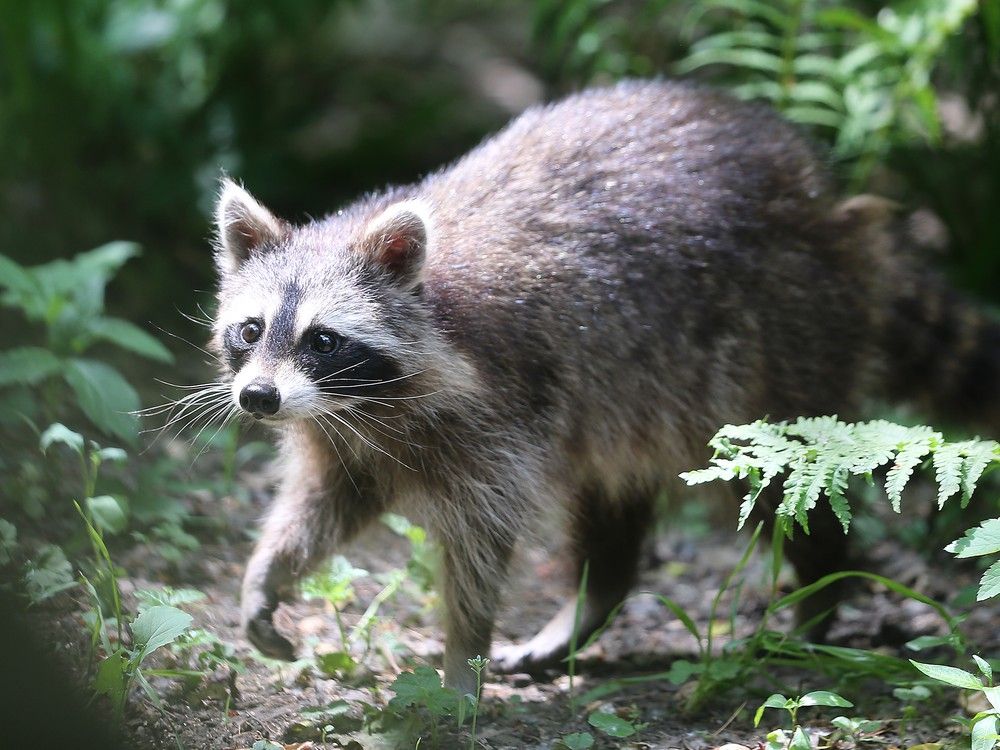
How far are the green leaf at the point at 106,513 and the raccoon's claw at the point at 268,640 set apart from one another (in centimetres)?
62

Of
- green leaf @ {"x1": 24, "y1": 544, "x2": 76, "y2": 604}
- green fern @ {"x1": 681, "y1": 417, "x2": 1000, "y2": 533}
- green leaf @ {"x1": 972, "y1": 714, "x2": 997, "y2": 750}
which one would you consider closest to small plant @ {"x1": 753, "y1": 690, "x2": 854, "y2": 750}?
green leaf @ {"x1": 972, "y1": 714, "x2": 997, "y2": 750}

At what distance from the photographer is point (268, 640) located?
4.34 m

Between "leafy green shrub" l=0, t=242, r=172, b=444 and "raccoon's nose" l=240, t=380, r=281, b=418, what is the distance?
1.04 m

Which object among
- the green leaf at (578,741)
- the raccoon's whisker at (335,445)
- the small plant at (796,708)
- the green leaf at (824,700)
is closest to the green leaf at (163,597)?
the raccoon's whisker at (335,445)

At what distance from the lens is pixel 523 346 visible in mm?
4477

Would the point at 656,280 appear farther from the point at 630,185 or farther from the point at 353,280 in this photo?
the point at 353,280

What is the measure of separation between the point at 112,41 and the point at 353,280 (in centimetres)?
403

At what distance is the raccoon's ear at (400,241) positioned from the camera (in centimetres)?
418

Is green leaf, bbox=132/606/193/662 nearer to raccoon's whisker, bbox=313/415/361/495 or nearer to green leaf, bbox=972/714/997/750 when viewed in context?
raccoon's whisker, bbox=313/415/361/495

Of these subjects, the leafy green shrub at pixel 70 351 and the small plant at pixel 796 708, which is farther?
the leafy green shrub at pixel 70 351

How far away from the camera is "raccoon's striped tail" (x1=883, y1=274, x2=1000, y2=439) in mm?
5453

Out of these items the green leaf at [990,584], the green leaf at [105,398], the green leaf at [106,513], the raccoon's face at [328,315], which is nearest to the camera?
the green leaf at [990,584]

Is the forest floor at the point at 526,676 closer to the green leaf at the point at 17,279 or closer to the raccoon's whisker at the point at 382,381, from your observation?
the raccoon's whisker at the point at 382,381

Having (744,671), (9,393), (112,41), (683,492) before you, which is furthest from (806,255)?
(112,41)
